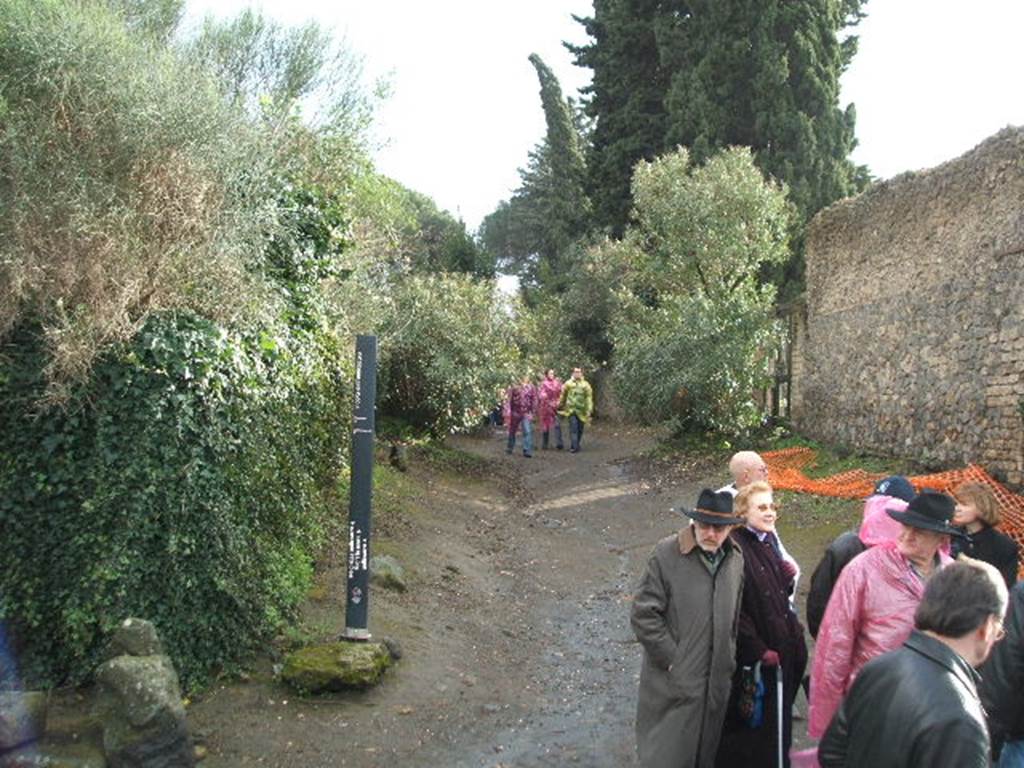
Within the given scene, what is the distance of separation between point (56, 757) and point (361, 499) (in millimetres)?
2669

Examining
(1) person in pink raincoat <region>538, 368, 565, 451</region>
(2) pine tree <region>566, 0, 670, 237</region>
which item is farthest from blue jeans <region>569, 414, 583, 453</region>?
(2) pine tree <region>566, 0, 670, 237</region>

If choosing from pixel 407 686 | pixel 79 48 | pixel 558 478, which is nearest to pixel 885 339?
pixel 558 478

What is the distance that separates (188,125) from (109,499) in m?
3.18

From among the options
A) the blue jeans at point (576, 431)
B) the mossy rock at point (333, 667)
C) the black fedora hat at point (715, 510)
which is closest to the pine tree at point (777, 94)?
the blue jeans at point (576, 431)

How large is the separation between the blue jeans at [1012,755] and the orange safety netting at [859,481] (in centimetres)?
484

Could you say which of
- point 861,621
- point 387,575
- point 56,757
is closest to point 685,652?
point 861,621

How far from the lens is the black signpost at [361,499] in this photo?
714 centimetres

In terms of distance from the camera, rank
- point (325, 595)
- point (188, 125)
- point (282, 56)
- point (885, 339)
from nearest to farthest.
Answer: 1. point (188, 125)
2. point (325, 595)
3. point (282, 56)
4. point (885, 339)

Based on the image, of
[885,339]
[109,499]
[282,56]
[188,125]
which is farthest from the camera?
[885,339]

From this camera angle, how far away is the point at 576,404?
2088cm

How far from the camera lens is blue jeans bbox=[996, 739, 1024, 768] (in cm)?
374

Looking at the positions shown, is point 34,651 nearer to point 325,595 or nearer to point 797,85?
point 325,595

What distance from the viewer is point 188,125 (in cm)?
764

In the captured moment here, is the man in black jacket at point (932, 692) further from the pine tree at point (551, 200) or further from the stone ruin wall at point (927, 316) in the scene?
the pine tree at point (551, 200)
